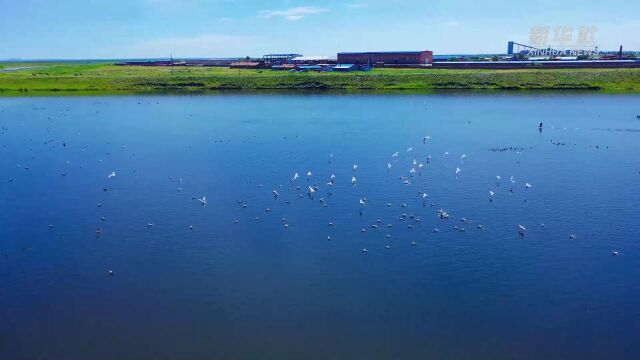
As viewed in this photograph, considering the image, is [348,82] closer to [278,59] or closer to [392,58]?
[392,58]

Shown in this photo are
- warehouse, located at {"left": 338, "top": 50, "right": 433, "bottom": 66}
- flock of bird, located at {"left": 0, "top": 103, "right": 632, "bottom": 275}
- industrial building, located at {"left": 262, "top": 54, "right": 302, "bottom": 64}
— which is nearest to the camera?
flock of bird, located at {"left": 0, "top": 103, "right": 632, "bottom": 275}

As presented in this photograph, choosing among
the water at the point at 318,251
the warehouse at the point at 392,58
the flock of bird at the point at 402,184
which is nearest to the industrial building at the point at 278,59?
the warehouse at the point at 392,58

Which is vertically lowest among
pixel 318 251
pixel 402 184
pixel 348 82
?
pixel 318 251

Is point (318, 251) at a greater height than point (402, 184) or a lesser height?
lesser

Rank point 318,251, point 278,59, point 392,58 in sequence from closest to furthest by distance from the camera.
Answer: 1. point 318,251
2. point 392,58
3. point 278,59

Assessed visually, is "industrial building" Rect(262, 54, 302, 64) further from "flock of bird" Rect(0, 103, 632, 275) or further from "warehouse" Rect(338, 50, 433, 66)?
"flock of bird" Rect(0, 103, 632, 275)

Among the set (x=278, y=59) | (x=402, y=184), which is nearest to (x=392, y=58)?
(x=278, y=59)

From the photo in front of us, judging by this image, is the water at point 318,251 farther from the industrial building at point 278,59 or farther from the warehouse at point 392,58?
the industrial building at point 278,59

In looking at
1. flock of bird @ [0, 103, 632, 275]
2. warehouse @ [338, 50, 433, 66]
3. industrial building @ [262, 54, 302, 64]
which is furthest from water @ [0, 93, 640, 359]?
industrial building @ [262, 54, 302, 64]

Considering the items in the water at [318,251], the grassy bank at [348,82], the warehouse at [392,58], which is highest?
the warehouse at [392,58]
